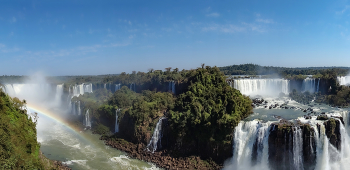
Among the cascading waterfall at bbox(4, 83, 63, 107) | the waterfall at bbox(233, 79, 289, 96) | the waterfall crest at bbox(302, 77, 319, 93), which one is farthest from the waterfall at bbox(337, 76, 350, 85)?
the cascading waterfall at bbox(4, 83, 63, 107)

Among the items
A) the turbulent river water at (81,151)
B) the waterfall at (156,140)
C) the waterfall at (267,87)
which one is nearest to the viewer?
the turbulent river water at (81,151)

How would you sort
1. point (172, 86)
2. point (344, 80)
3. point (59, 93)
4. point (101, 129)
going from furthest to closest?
point (59, 93) → point (344, 80) → point (172, 86) → point (101, 129)

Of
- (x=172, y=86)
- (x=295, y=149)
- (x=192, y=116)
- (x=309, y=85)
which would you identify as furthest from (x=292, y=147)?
(x=309, y=85)

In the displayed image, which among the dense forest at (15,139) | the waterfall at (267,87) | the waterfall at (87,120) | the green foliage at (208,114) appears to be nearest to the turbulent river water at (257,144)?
the green foliage at (208,114)

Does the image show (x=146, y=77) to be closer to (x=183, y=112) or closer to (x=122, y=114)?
(x=122, y=114)

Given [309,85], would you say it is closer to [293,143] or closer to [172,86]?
[293,143]

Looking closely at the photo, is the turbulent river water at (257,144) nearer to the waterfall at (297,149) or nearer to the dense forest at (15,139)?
the waterfall at (297,149)
